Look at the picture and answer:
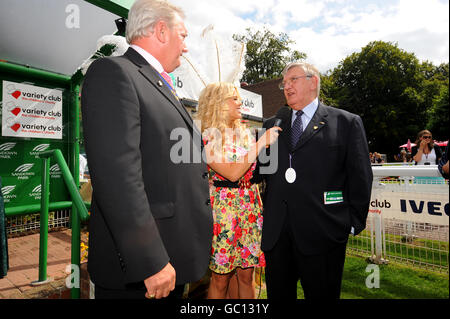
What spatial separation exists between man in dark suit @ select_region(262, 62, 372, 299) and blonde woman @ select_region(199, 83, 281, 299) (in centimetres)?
27

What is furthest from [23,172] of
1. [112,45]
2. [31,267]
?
[112,45]

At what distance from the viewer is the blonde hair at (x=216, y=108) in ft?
7.35

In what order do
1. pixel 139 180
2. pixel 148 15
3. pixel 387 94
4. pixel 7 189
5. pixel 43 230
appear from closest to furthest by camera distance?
pixel 139 180 < pixel 148 15 < pixel 43 230 < pixel 7 189 < pixel 387 94

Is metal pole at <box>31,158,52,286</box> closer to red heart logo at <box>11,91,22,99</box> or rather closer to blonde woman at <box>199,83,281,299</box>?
blonde woman at <box>199,83,281,299</box>

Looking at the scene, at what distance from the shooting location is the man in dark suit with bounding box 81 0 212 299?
1048 mm

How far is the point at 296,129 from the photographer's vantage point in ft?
6.61

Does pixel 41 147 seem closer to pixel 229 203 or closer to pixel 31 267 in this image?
pixel 31 267

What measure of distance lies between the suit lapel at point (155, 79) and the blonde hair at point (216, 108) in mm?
828

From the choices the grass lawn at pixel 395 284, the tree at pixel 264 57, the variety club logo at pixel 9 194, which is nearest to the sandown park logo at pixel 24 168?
the variety club logo at pixel 9 194

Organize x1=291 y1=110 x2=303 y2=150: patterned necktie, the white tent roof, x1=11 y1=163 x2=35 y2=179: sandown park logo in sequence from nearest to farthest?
1. x1=291 y1=110 x2=303 y2=150: patterned necktie
2. the white tent roof
3. x1=11 y1=163 x2=35 y2=179: sandown park logo

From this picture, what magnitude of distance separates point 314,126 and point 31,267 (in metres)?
3.55

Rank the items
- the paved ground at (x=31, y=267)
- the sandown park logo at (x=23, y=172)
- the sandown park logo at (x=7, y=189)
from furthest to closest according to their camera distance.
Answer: the sandown park logo at (x=23, y=172) → the sandown park logo at (x=7, y=189) → the paved ground at (x=31, y=267)

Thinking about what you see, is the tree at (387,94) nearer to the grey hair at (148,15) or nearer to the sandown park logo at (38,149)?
the sandown park logo at (38,149)

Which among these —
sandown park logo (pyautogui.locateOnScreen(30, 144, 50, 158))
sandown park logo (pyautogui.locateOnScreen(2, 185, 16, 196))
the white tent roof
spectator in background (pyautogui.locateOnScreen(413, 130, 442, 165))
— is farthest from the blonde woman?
spectator in background (pyautogui.locateOnScreen(413, 130, 442, 165))
